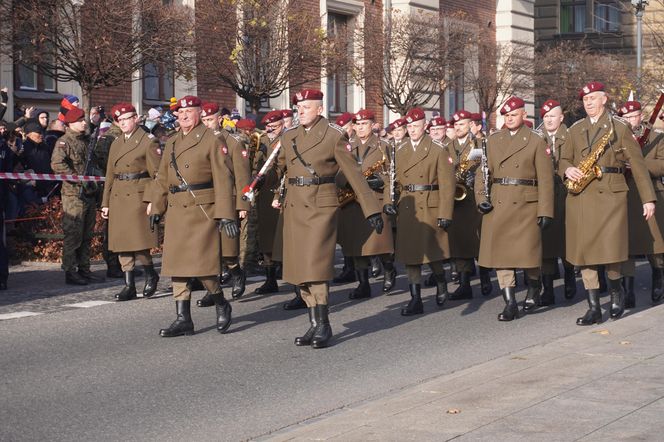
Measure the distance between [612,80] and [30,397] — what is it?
Answer: 95.4 ft

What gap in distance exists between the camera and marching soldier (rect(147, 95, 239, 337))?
33.4ft

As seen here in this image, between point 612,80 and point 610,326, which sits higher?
point 612,80

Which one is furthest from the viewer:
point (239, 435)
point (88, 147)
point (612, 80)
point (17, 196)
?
point (612, 80)

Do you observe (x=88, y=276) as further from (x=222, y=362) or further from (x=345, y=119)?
(x=222, y=362)

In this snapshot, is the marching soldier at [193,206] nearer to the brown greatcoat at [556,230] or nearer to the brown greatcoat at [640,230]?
the brown greatcoat at [556,230]

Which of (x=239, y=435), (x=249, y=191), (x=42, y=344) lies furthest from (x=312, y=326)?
(x=239, y=435)

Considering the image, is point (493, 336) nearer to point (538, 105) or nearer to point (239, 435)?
point (239, 435)

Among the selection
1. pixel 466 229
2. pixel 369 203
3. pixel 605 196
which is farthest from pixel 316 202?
pixel 466 229

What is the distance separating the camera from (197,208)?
1025cm

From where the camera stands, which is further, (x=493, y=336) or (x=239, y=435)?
(x=493, y=336)

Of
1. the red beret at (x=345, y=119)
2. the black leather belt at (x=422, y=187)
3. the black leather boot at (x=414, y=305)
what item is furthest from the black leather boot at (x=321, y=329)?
the red beret at (x=345, y=119)

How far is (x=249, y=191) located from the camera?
10.2 metres

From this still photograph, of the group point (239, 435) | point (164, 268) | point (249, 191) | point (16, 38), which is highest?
point (16, 38)

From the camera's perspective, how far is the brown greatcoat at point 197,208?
10.2 m
